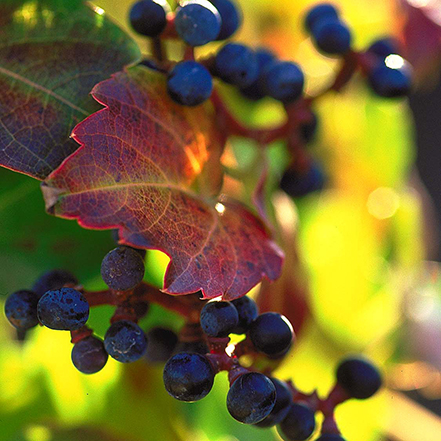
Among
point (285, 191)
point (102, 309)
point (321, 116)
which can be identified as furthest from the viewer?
point (321, 116)

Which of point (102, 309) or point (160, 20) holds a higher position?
point (160, 20)

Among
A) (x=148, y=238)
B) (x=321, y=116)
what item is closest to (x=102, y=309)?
(x=148, y=238)

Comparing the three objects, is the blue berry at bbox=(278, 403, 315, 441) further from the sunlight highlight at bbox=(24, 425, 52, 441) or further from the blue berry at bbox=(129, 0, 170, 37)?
the blue berry at bbox=(129, 0, 170, 37)

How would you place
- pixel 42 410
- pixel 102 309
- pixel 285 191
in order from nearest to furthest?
pixel 102 309 → pixel 42 410 → pixel 285 191

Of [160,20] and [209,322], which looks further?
[160,20]

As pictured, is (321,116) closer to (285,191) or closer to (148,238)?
(285,191)

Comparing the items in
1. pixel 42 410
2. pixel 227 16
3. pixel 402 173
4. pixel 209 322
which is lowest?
pixel 42 410

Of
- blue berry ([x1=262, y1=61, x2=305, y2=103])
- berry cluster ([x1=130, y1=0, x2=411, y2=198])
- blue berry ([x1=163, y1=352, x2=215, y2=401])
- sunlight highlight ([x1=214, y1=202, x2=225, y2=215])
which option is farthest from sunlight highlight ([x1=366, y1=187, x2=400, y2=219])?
blue berry ([x1=163, y1=352, x2=215, y2=401])
